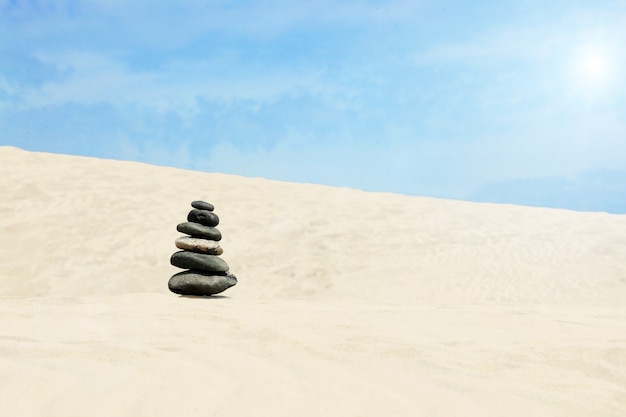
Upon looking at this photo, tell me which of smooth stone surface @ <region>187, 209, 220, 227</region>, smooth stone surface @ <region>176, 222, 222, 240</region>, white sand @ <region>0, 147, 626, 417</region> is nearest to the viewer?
white sand @ <region>0, 147, 626, 417</region>

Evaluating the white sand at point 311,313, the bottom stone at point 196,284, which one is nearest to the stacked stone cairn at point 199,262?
the bottom stone at point 196,284

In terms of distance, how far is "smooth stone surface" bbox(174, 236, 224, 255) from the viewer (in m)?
10.1

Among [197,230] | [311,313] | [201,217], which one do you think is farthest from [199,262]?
[311,313]

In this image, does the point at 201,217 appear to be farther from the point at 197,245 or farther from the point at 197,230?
the point at 197,245

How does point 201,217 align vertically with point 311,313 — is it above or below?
above

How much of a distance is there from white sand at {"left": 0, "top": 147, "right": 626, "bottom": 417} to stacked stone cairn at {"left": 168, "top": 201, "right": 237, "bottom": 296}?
1.98 feet

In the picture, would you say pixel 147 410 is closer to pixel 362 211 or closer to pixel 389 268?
pixel 389 268

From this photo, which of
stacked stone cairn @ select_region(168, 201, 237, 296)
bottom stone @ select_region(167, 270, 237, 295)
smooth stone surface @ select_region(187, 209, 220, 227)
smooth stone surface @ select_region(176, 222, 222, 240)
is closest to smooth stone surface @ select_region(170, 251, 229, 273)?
stacked stone cairn @ select_region(168, 201, 237, 296)

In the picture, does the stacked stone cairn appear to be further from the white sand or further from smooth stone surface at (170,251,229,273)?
the white sand

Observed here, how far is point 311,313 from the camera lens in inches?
255

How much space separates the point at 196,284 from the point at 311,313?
367 centimetres

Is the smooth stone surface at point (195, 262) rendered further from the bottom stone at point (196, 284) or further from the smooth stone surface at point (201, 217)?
the smooth stone surface at point (201, 217)

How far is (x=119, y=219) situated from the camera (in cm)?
1733

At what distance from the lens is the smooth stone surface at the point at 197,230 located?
10203mm
